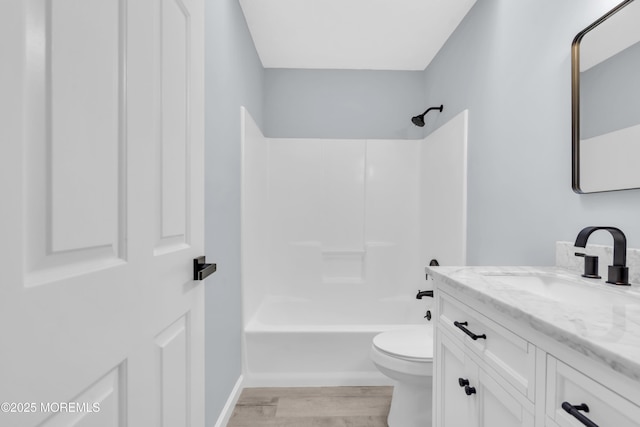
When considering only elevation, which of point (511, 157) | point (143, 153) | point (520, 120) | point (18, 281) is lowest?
point (18, 281)

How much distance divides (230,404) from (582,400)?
5.76ft

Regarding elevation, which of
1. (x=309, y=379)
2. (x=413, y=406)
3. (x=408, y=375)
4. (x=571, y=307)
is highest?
(x=571, y=307)

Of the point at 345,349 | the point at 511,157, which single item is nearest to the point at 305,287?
the point at 345,349

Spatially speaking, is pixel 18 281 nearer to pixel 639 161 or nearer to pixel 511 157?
pixel 639 161

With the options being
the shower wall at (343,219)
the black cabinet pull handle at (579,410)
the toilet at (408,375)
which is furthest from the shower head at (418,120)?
the black cabinet pull handle at (579,410)

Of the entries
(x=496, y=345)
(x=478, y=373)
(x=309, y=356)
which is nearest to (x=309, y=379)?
(x=309, y=356)

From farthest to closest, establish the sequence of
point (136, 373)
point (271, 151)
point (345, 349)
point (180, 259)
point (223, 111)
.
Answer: point (271, 151) < point (345, 349) < point (223, 111) < point (180, 259) < point (136, 373)

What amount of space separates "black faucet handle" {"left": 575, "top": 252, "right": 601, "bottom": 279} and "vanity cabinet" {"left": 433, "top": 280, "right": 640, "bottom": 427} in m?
0.43

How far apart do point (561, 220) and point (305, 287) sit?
202 centimetres

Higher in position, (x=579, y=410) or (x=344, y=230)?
(x=344, y=230)

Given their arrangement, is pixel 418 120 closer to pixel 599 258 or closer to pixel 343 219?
pixel 343 219

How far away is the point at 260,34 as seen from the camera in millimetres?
2316

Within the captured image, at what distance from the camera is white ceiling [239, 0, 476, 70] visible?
200 cm

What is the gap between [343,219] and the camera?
2.89 m
